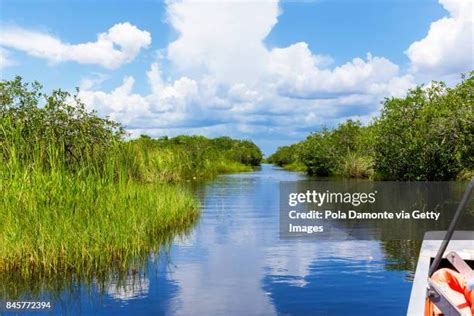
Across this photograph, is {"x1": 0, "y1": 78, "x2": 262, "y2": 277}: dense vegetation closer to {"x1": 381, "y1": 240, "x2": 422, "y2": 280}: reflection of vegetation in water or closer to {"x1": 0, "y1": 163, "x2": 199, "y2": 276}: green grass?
{"x1": 0, "y1": 163, "x2": 199, "y2": 276}: green grass

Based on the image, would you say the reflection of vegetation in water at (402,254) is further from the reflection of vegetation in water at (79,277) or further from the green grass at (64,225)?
the green grass at (64,225)

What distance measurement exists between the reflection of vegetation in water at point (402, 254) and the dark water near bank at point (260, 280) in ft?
0.09

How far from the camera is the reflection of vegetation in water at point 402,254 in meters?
14.4

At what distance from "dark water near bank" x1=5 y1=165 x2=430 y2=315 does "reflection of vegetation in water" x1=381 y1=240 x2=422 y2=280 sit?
0.09 ft

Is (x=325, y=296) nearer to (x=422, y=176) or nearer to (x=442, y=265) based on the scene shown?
(x=442, y=265)

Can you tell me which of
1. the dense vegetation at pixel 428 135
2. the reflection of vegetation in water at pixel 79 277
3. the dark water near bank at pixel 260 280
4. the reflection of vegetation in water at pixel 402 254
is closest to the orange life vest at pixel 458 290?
the dark water near bank at pixel 260 280

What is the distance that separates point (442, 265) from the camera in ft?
25.6

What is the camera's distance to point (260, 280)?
12.8m

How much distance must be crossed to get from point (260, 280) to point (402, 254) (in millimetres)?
5536

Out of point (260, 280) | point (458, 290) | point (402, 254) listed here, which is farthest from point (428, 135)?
point (458, 290)

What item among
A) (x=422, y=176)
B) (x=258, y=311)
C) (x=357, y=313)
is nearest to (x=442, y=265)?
(x=357, y=313)

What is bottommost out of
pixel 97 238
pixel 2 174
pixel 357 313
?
pixel 357 313

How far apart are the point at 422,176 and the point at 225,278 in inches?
692

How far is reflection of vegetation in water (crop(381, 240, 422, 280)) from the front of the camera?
47.4 feet
